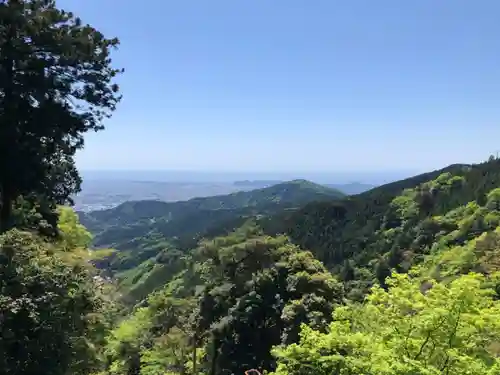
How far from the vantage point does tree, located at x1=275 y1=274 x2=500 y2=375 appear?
38.0 feet

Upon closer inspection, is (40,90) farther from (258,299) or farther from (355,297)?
(355,297)

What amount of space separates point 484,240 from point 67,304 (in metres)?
41.3

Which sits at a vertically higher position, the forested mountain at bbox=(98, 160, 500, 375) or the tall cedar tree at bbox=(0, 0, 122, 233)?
the tall cedar tree at bbox=(0, 0, 122, 233)

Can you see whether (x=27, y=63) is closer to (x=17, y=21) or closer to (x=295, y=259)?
(x=17, y=21)

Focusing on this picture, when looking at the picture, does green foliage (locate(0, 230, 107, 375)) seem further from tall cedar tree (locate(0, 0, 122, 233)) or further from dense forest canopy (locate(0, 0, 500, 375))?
tall cedar tree (locate(0, 0, 122, 233))

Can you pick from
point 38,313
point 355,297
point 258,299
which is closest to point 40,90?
point 38,313

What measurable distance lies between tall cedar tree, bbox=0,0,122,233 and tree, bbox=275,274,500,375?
49.0 ft

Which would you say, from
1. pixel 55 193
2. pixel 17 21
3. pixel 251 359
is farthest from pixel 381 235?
pixel 17 21

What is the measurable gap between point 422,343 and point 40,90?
18658mm

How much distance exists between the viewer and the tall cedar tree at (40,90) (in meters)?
21.5

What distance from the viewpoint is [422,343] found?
12195mm

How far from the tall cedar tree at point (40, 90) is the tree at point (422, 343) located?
1493 centimetres

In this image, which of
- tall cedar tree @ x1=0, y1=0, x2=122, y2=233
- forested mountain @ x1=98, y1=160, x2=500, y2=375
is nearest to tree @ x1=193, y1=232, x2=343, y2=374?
forested mountain @ x1=98, y1=160, x2=500, y2=375

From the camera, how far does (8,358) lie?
13.6 meters
